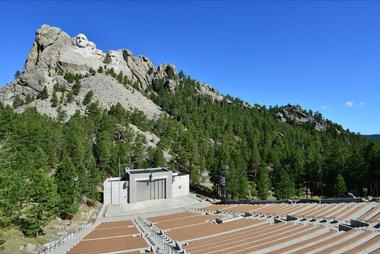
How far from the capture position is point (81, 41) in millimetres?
129875

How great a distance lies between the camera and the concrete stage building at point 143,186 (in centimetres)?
4591

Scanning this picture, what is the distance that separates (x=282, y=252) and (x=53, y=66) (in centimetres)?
12325

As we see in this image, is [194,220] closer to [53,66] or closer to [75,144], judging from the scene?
[75,144]

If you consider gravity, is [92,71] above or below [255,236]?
above

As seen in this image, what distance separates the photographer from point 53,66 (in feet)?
392

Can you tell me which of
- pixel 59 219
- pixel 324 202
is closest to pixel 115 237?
pixel 59 219

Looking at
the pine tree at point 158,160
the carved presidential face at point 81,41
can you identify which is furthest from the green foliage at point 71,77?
the pine tree at point 158,160

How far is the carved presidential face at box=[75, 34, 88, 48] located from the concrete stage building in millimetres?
98299

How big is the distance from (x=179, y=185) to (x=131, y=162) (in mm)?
15166

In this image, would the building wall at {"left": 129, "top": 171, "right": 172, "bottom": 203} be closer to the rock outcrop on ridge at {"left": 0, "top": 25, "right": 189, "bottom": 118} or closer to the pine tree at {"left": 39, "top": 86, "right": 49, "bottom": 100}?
the rock outcrop on ridge at {"left": 0, "top": 25, "right": 189, "bottom": 118}

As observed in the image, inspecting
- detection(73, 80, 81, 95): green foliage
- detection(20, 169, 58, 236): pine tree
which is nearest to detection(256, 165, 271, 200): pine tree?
detection(20, 169, 58, 236): pine tree

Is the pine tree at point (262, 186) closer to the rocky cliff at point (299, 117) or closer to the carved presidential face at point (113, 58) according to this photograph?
the rocky cliff at point (299, 117)

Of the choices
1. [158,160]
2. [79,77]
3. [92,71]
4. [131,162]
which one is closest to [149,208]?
[158,160]

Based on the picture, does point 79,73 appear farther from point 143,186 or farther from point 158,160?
point 143,186
